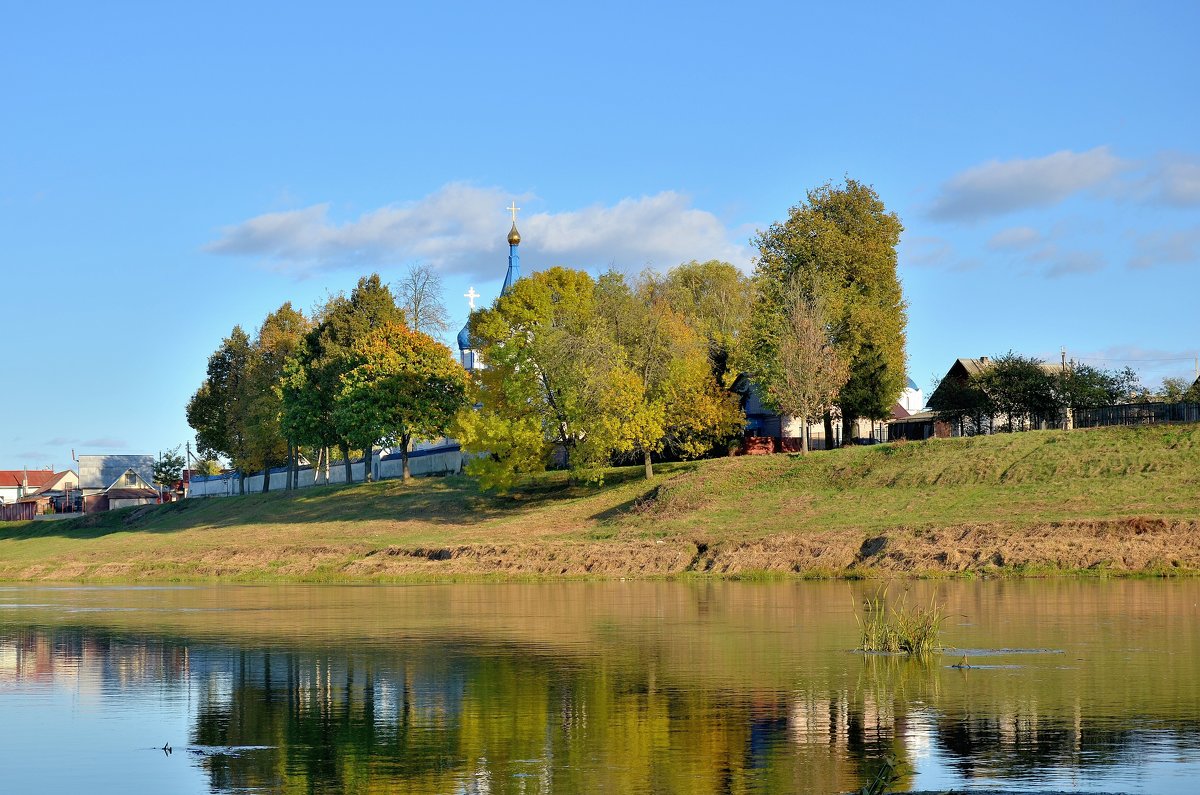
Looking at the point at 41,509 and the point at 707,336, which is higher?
the point at 707,336

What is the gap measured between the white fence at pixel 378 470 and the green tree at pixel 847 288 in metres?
27.1

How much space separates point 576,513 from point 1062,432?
25.3m

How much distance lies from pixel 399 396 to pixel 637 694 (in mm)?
71514

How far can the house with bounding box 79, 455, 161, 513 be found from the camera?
154000mm

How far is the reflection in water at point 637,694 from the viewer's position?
16.8m

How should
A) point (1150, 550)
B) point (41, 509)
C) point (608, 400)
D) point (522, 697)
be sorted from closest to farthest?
1. point (522, 697)
2. point (1150, 550)
3. point (608, 400)
4. point (41, 509)

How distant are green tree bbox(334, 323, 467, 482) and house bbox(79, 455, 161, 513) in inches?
1694

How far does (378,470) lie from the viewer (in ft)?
380

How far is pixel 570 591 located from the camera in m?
49.6

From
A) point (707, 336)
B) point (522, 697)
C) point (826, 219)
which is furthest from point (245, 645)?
point (707, 336)

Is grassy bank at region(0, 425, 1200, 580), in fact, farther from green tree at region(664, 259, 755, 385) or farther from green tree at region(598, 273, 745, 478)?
green tree at region(664, 259, 755, 385)

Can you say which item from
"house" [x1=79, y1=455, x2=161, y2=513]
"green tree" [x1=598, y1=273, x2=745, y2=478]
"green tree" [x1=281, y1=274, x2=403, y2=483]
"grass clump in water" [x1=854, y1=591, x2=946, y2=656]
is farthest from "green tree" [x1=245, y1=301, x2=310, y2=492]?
"grass clump in water" [x1=854, y1=591, x2=946, y2=656]

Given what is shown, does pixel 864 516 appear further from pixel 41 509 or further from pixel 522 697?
pixel 41 509

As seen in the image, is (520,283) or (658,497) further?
(520,283)
